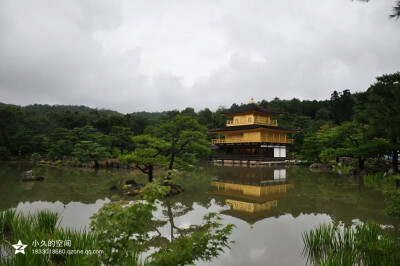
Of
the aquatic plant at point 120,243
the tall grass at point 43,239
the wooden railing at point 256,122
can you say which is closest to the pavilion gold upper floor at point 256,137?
the wooden railing at point 256,122

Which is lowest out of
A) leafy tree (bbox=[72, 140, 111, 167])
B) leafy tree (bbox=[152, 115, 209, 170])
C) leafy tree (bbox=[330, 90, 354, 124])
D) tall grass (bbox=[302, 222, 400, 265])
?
tall grass (bbox=[302, 222, 400, 265])

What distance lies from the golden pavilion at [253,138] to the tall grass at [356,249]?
2665cm

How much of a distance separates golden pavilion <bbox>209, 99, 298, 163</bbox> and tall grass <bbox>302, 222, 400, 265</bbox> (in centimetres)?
2665

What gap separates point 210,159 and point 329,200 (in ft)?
89.6

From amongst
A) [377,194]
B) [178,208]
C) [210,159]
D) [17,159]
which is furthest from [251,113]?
[17,159]

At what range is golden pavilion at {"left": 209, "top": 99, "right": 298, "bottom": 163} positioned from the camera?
33500 millimetres

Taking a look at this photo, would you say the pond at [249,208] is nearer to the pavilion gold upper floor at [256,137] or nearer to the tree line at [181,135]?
the tree line at [181,135]

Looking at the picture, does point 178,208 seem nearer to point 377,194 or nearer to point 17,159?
point 377,194

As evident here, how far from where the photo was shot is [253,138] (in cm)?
3419

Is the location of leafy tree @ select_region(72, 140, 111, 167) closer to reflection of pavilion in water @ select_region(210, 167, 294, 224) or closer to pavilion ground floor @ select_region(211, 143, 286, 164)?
pavilion ground floor @ select_region(211, 143, 286, 164)

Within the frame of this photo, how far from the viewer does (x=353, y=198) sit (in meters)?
11.5

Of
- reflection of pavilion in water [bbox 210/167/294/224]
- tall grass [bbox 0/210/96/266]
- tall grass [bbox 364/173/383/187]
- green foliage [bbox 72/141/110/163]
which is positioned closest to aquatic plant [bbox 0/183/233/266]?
tall grass [bbox 0/210/96/266]

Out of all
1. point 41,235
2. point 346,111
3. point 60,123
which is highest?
point 346,111

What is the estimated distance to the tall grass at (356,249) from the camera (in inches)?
162
